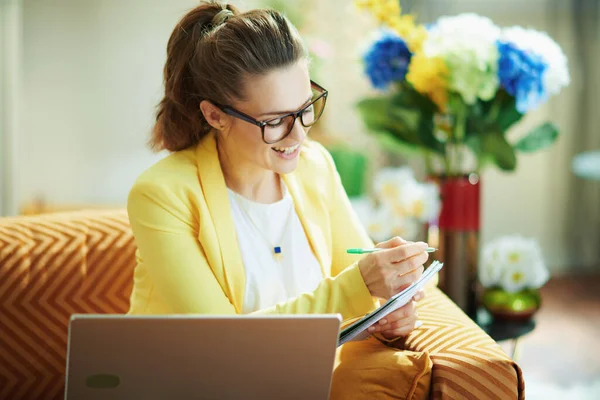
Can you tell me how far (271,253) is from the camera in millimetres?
1558

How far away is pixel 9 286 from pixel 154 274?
43cm

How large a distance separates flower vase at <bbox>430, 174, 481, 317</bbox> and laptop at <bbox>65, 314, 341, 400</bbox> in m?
1.00

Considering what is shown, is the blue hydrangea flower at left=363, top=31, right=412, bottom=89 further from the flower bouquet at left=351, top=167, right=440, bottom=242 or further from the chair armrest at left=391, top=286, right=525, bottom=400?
the chair armrest at left=391, top=286, right=525, bottom=400

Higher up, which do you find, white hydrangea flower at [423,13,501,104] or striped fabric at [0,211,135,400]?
white hydrangea flower at [423,13,501,104]

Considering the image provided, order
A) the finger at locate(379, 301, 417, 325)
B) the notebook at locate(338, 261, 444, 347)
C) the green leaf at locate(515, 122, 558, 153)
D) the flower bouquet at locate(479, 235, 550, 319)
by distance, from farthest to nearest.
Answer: the green leaf at locate(515, 122, 558, 153) → the flower bouquet at locate(479, 235, 550, 319) → the finger at locate(379, 301, 417, 325) → the notebook at locate(338, 261, 444, 347)

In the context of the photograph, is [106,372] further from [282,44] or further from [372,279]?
[282,44]

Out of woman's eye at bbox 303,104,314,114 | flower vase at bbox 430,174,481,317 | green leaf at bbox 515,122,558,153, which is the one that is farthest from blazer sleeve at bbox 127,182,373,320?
green leaf at bbox 515,122,558,153

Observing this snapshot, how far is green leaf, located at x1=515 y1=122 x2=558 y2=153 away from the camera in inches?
83.4

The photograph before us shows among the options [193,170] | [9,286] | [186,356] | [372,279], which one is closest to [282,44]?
[193,170]

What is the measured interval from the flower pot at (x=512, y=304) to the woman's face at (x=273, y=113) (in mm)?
875

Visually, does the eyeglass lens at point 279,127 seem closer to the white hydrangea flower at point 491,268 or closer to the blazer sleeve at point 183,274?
the blazer sleeve at point 183,274

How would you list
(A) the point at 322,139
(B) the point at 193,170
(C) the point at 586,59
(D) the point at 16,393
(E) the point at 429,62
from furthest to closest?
(A) the point at 322,139, (C) the point at 586,59, (E) the point at 429,62, (D) the point at 16,393, (B) the point at 193,170

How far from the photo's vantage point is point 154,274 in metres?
1.39

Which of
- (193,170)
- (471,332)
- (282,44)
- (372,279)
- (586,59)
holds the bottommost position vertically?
(471,332)
